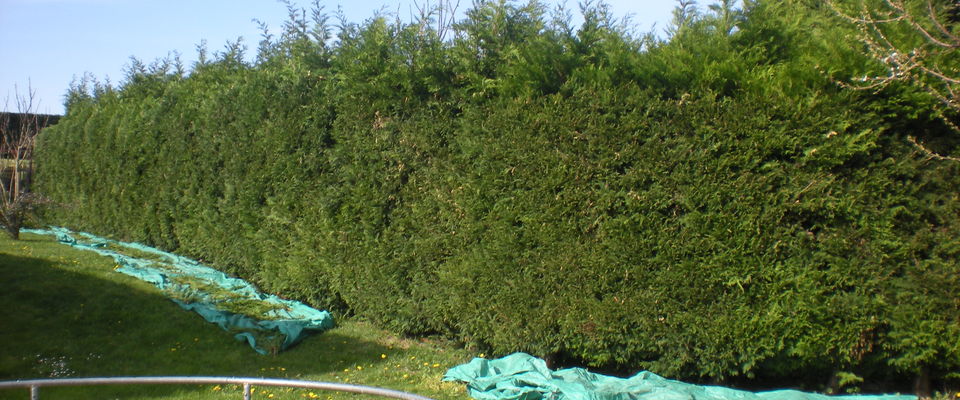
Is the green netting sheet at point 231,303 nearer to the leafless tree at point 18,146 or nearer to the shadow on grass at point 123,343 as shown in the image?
the shadow on grass at point 123,343

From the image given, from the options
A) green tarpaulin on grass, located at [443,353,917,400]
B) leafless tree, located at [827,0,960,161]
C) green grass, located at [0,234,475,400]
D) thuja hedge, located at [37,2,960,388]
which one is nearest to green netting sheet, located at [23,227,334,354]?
green grass, located at [0,234,475,400]

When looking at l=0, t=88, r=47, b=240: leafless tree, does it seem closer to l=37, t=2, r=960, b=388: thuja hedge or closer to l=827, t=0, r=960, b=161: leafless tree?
l=37, t=2, r=960, b=388: thuja hedge

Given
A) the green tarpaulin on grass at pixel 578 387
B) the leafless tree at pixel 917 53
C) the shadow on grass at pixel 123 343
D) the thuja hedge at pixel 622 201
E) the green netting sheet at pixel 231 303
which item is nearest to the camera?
the leafless tree at pixel 917 53

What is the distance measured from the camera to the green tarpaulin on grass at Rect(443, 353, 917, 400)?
5.39 meters

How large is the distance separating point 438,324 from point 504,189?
1.72 meters

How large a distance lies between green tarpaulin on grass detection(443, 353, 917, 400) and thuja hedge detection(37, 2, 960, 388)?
0.77ft

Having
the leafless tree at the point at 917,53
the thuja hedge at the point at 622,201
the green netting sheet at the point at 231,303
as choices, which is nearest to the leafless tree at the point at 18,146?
the green netting sheet at the point at 231,303

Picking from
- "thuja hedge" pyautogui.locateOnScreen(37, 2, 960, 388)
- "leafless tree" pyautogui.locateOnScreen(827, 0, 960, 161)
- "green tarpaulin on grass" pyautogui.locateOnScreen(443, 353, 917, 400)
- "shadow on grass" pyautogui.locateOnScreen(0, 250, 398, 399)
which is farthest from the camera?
"shadow on grass" pyautogui.locateOnScreen(0, 250, 398, 399)

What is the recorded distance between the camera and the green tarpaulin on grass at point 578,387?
5395mm

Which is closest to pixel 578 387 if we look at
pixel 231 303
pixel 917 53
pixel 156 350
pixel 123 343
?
pixel 917 53

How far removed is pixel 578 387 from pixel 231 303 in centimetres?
498

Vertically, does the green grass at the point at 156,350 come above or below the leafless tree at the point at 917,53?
below

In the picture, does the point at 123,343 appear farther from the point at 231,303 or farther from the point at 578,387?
the point at 578,387

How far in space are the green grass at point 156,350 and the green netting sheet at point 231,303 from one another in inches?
5.4
